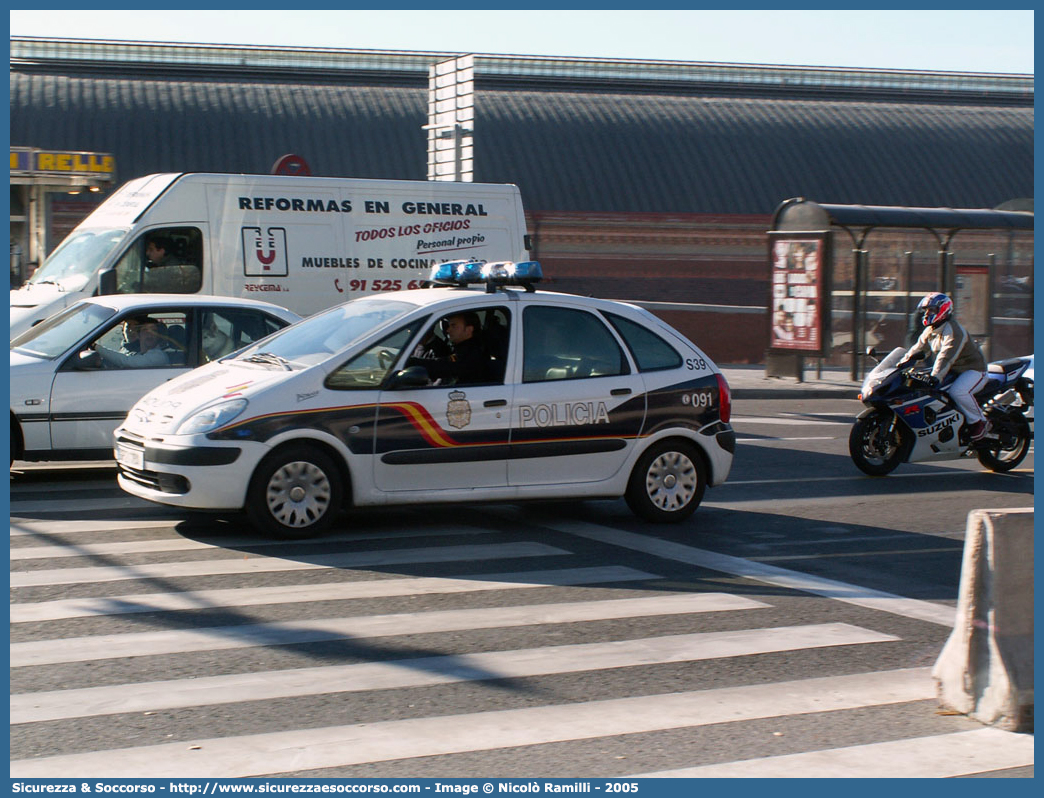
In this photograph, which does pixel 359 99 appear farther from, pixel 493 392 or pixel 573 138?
pixel 493 392

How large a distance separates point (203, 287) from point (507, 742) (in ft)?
35.5

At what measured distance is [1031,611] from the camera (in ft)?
17.7

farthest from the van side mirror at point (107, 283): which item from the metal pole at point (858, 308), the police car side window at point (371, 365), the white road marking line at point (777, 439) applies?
the metal pole at point (858, 308)

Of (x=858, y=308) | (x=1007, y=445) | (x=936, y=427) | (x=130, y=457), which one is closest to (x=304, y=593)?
(x=130, y=457)

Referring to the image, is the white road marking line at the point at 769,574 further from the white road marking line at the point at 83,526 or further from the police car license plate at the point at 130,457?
the police car license plate at the point at 130,457

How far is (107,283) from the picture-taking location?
13742mm

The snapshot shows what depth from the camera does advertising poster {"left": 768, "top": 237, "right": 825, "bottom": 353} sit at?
22266 millimetres

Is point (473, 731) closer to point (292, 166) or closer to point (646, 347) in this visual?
point (646, 347)

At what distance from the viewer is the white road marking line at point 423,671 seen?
17.7 ft

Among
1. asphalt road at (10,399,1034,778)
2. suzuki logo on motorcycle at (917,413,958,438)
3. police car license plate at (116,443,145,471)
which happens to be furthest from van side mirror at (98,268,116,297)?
suzuki logo on motorcycle at (917,413,958,438)

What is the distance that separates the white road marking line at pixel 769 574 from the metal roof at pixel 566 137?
91.8 feet

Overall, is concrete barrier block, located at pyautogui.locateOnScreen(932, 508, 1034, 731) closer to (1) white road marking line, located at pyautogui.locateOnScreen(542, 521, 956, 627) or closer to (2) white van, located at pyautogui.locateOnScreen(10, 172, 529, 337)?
(1) white road marking line, located at pyautogui.locateOnScreen(542, 521, 956, 627)

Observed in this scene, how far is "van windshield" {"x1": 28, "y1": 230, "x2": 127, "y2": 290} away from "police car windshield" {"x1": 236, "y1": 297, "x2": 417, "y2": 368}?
5.39 metres

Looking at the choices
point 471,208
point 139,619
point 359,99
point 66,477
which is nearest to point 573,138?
point 359,99
